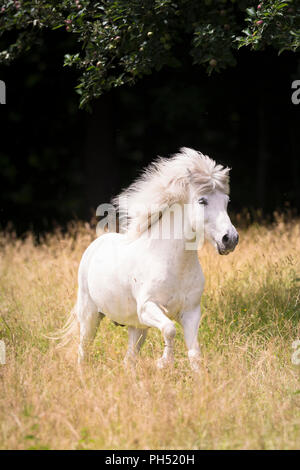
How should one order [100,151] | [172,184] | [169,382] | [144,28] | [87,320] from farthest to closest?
[100,151]
[144,28]
[87,320]
[172,184]
[169,382]

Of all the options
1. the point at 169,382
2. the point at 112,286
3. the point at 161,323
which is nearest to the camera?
the point at 169,382

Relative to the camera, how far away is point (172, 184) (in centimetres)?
481

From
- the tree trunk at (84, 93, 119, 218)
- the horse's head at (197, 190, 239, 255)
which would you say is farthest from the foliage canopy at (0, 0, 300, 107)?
the tree trunk at (84, 93, 119, 218)

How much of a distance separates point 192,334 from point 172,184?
116 centimetres

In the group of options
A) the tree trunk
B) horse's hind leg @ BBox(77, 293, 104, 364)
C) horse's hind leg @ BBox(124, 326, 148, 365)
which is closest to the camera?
horse's hind leg @ BBox(124, 326, 148, 365)

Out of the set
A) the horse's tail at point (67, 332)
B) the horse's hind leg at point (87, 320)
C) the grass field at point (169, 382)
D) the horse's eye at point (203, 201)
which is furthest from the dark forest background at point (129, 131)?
the horse's eye at point (203, 201)

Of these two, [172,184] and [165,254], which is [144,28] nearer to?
[172,184]

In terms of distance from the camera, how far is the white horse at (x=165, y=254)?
14.8 ft

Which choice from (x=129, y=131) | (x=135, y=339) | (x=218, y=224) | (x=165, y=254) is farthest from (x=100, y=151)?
(x=218, y=224)

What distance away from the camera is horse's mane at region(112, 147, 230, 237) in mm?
4637

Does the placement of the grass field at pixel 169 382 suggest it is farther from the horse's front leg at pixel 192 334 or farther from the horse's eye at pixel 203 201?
the horse's eye at pixel 203 201

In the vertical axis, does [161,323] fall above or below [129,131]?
below

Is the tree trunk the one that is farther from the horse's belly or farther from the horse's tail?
the horse's belly

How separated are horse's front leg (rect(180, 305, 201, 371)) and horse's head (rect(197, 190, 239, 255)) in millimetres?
544
